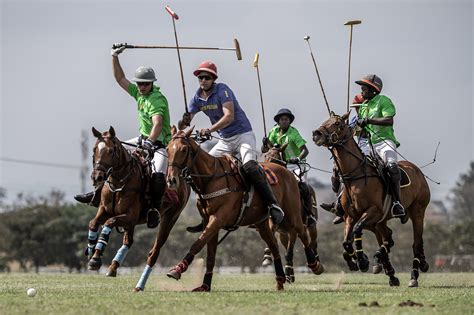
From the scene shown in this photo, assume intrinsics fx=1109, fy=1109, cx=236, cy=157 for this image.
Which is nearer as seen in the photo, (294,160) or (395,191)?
(395,191)

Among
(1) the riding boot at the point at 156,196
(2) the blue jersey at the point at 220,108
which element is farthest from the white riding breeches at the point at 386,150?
(1) the riding boot at the point at 156,196

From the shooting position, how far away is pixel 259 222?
1842 centimetres

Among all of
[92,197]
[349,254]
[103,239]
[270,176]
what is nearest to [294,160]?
[349,254]

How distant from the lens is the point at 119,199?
1853 centimetres

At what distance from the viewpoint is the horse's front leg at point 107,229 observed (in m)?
17.6

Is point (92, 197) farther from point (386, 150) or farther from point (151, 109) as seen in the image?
point (386, 150)

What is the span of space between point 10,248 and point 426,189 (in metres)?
40.2

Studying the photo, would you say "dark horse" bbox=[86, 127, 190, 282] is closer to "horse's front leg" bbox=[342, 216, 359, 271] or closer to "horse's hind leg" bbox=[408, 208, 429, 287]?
"horse's front leg" bbox=[342, 216, 359, 271]

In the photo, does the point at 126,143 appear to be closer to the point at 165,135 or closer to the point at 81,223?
the point at 165,135

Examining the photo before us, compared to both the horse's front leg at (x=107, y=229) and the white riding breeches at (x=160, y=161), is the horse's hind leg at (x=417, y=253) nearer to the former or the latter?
the white riding breeches at (x=160, y=161)

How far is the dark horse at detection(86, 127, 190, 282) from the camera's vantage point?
1781 cm

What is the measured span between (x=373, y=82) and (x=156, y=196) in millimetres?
4884

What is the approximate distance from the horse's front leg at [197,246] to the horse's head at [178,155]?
0.89 m

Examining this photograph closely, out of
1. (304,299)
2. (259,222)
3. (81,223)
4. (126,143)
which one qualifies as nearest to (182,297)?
(304,299)
